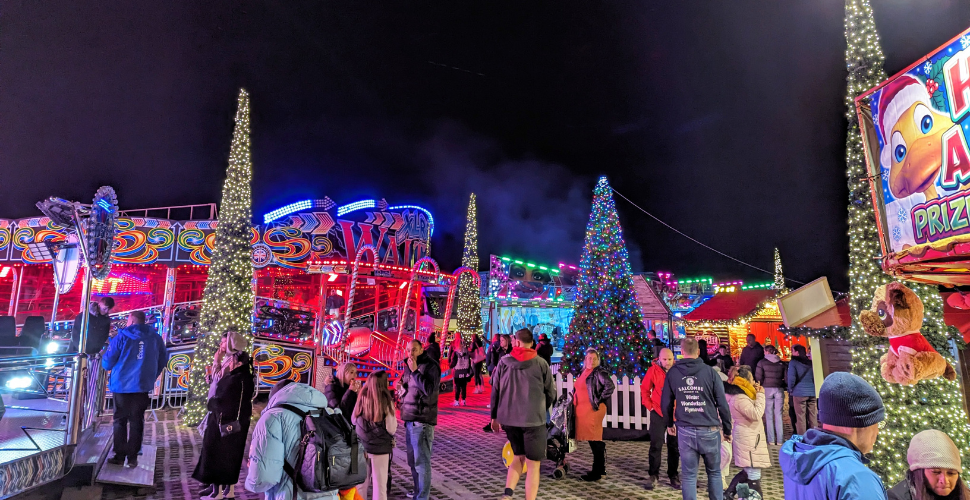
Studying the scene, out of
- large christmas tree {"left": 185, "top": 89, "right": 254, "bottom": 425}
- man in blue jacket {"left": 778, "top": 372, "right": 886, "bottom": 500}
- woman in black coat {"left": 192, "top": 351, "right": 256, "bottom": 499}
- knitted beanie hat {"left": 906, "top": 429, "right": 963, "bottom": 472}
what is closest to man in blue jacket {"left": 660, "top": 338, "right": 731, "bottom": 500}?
knitted beanie hat {"left": 906, "top": 429, "right": 963, "bottom": 472}

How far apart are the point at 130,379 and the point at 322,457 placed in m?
4.44

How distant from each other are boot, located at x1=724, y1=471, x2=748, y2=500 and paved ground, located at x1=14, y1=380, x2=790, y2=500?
362 mm

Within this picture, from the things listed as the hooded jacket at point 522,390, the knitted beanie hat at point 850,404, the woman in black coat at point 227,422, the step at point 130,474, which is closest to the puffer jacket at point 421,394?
the hooded jacket at point 522,390

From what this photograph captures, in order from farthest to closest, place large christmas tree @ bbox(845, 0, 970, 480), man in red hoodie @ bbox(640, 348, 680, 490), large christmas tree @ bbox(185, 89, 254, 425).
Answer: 1. large christmas tree @ bbox(185, 89, 254, 425)
2. man in red hoodie @ bbox(640, 348, 680, 490)
3. large christmas tree @ bbox(845, 0, 970, 480)

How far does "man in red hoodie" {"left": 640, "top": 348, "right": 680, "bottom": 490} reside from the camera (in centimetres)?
625

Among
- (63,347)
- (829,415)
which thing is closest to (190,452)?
(63,347)

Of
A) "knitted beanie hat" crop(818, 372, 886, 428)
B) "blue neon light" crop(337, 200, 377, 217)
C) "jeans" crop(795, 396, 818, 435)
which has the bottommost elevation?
"jeans" crop(795, 396, 818, 435)

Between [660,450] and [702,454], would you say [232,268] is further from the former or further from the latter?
[702,454]

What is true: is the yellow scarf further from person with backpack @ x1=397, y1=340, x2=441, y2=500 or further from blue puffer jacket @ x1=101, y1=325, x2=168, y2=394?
blue puffer jacket @ x1=101, y1=325, x2=168, y2=394

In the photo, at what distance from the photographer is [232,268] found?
10.2m

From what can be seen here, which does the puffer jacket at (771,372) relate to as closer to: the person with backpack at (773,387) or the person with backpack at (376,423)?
the person with backpack at (773,387)

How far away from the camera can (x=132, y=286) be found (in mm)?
23578

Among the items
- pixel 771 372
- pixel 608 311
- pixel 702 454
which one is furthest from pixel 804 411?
pixel 702 454

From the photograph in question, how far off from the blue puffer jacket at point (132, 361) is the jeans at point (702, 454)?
6.19m
